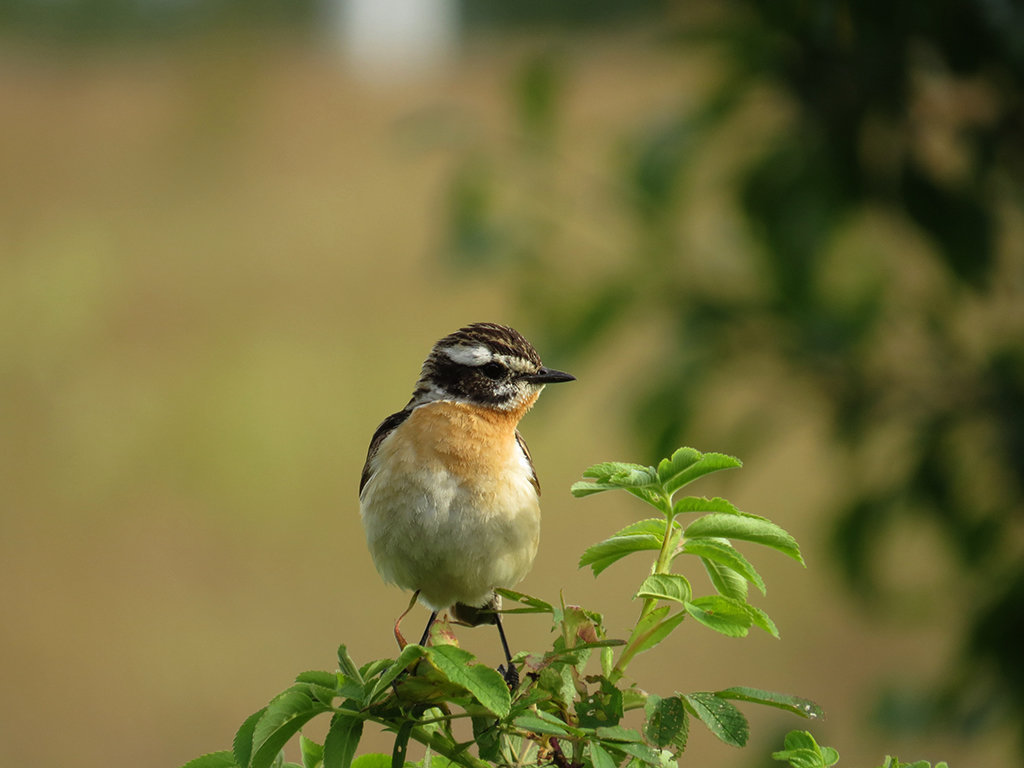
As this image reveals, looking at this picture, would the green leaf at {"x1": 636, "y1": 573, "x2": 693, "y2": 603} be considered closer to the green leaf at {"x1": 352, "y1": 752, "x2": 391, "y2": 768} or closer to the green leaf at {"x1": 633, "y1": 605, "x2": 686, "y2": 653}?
the green leaf at {"x1": 633, "y1": 605, "x2": 686, "y2": 653}

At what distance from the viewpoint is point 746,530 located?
4.10 feet

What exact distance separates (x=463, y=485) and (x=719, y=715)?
1278mm

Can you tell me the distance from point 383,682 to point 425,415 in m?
1.40

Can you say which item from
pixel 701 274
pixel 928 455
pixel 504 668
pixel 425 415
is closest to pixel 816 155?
pixel 701 274

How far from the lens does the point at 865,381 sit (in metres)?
3.35

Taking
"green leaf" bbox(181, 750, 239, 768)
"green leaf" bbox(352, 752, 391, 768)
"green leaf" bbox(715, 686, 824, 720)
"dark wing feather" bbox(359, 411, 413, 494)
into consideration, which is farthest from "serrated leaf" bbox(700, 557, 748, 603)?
"dark wing feather" bbox(359, 411, 413, 494)

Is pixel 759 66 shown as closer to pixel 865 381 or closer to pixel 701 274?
pixel 701 274

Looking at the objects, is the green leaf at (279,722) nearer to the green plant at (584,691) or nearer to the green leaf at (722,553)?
the green plant at (584,691)

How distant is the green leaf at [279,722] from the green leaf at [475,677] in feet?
0.42

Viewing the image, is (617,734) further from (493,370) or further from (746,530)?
(493,370)

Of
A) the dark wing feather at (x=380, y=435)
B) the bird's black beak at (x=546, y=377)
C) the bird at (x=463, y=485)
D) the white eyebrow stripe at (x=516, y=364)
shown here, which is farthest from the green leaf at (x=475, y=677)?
the dark wing feather at (x=380, y=435)

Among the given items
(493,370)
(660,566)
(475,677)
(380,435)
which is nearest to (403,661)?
(475,677)

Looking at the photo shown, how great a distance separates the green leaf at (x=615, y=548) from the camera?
1.30 m

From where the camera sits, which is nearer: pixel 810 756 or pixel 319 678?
pixel 810 756
